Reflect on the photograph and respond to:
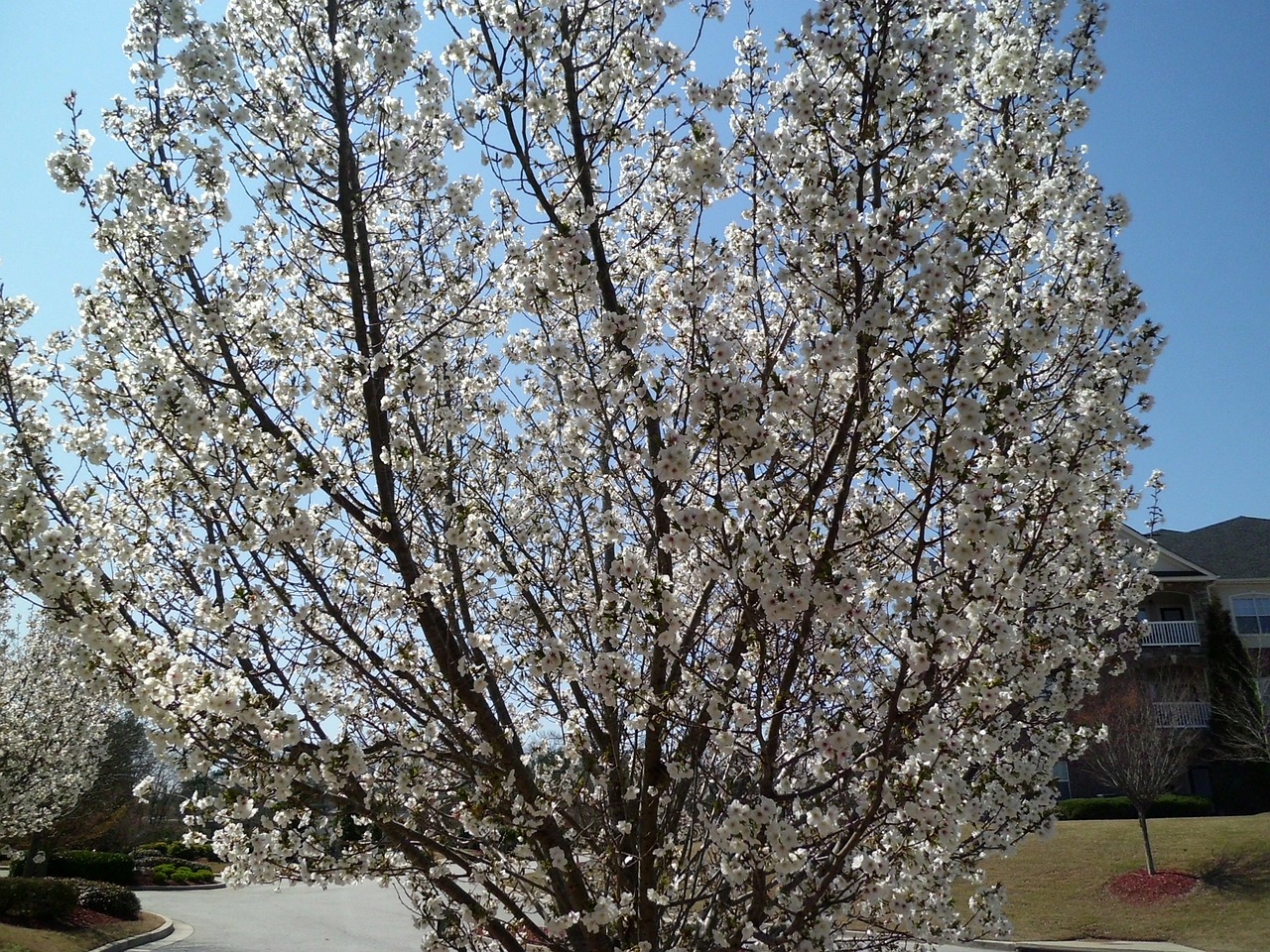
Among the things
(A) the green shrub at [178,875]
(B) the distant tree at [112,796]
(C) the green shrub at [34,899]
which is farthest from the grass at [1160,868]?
(A) the green shrub at [178,875]

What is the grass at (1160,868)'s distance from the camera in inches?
596

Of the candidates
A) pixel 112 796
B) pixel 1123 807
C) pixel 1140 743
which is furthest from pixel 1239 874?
pixel 112 796

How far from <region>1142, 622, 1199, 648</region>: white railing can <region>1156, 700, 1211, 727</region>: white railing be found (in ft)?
7.09

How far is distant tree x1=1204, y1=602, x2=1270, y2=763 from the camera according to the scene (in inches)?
839

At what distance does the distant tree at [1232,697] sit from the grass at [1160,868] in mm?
1780

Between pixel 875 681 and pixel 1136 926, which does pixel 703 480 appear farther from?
pixel 1136 926

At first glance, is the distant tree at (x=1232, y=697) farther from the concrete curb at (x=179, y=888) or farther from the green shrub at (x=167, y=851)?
the green shrub at (x=167, y=851)

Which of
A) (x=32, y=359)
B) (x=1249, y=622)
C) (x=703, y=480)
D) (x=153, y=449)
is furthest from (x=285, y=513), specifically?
(x=1249, y=622)

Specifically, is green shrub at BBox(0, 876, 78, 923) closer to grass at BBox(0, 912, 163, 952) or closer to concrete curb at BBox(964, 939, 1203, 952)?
grass at BBox(0, 912, 163, 952)

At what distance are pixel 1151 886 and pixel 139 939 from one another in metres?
19.0

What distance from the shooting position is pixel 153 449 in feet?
13.2

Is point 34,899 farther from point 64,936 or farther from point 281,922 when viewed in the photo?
point 281,922

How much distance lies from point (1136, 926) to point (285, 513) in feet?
57.2

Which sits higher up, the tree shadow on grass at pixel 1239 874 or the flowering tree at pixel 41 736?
the flowering tree at pixel 41 736
